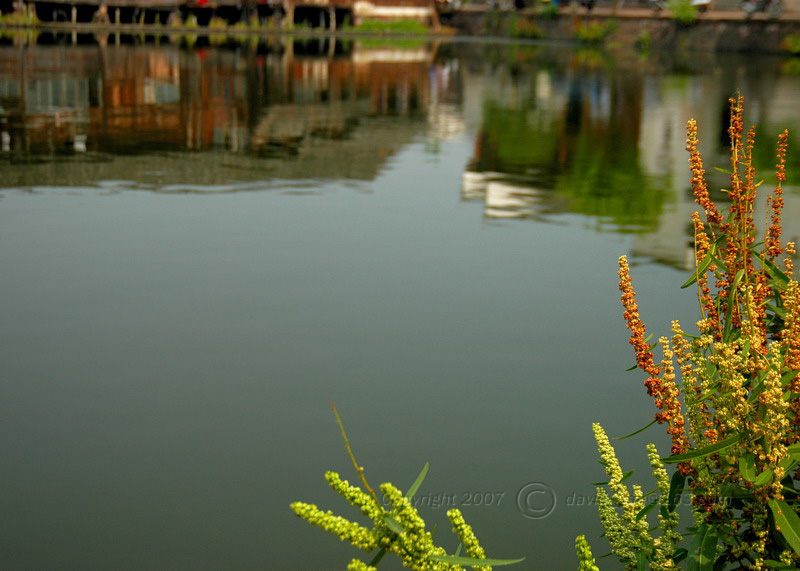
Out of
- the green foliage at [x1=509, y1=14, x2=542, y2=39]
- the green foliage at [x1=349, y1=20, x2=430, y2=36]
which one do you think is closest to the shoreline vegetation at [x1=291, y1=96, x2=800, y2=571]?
the green foliage at [x1=509, y1=14, x2=542, y2=39]

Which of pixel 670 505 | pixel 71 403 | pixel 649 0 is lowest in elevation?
pixel 71 403

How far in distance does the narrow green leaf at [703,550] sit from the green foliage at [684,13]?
4441 centimetres

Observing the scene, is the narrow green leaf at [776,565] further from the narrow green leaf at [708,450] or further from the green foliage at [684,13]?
the green foliage at [684,13]

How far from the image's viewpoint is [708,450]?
256 cm

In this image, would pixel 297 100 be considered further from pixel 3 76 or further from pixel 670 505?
pixel 670 505

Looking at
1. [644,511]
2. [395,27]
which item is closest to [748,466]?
[644,511]

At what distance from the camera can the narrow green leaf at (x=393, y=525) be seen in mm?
2355

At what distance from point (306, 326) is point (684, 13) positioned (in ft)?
136

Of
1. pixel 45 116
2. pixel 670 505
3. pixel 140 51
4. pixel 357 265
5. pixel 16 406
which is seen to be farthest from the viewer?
pixel 140 51

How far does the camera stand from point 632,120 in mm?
18047

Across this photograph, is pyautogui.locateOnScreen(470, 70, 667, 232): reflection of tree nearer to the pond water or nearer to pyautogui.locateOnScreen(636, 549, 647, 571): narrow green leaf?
the pond water

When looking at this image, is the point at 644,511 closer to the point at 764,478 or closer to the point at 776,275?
the point at 764,478

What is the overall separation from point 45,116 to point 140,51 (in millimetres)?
16894

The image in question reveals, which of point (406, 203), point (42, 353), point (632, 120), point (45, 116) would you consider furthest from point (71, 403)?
point (632, 120)
